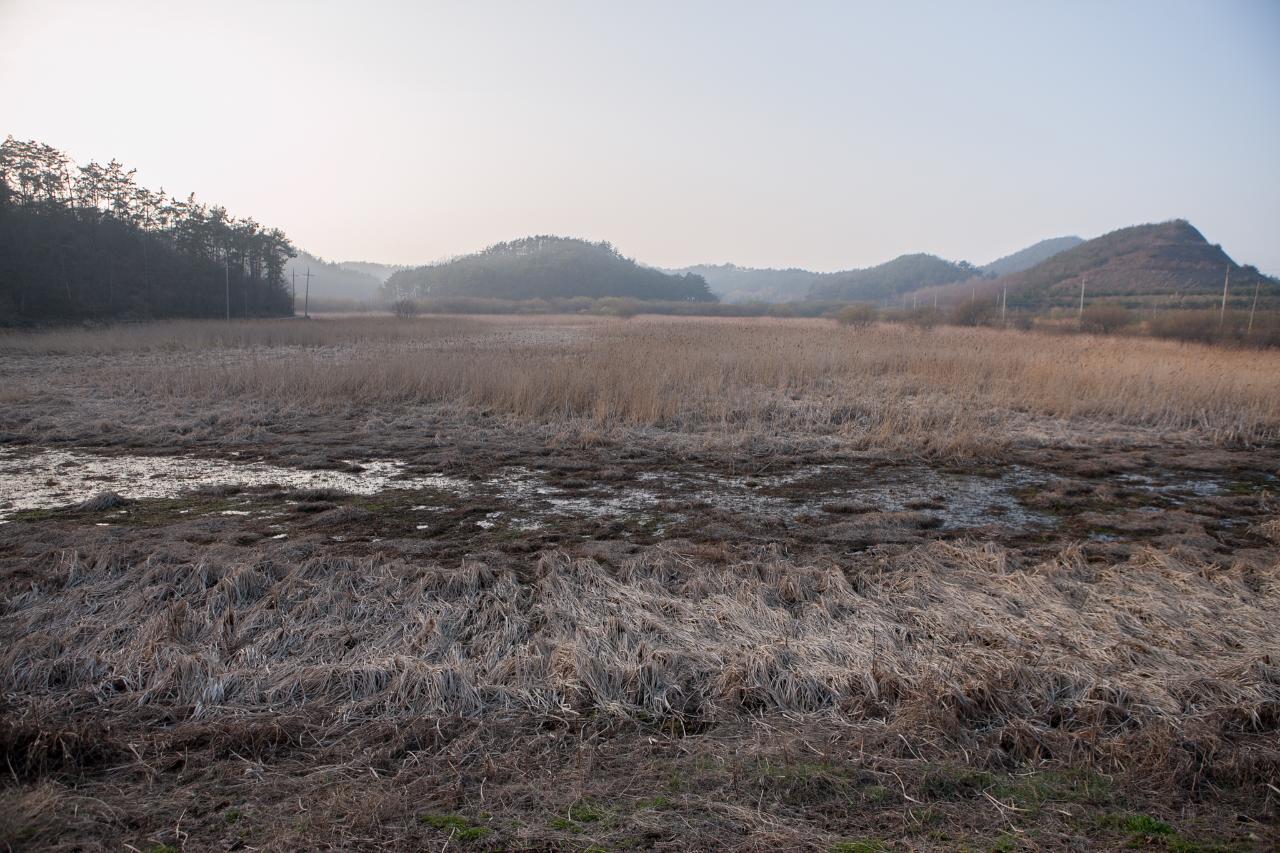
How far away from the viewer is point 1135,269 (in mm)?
61938

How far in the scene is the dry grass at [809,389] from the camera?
10414 mm

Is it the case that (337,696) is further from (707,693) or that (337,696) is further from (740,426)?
(740,426)

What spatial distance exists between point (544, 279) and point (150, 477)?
91.2m

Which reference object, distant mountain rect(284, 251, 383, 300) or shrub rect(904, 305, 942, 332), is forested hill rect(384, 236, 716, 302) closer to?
distant mountain rect(284, 251, 383, 300)

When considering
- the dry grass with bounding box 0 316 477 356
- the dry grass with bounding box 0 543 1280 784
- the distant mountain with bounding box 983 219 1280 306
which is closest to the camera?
the dry grass with bounding box 0 543 1280 784

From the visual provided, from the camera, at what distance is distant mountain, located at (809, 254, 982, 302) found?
107m

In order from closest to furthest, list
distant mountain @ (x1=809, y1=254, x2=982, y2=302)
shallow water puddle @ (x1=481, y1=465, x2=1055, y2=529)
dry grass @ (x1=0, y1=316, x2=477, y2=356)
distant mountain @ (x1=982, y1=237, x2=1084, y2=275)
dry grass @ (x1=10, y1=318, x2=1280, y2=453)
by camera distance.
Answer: shallow water puddle @ (x1=481, y1=465, x2=1055, y2=529) → dry grass @ (x1=10, y1=318, x2=1280, y2=453) → dry grass @ (x1=0, y1=316, x2=477, y2=356) → distant mountain @ (x1=809, y1=254, x2=982, y2=302) → distant mountain @ (x1=982, y1=237, x2=1084, y2=275)

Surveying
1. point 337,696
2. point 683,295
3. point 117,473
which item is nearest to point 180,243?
point 117,473

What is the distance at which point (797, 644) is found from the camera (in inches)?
147

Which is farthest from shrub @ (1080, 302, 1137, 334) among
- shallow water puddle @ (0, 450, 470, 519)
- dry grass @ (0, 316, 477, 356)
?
shallow water puddle @ (0, 450, 470, 519)

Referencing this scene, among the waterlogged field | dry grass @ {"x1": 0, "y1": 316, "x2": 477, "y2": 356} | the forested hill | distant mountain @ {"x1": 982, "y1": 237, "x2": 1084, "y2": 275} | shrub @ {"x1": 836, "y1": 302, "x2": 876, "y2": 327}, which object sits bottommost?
the waterlogged field

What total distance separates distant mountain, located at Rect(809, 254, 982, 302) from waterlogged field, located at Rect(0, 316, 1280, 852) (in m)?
101

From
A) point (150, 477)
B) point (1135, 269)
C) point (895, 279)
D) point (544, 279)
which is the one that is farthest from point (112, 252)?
point (895, 279)

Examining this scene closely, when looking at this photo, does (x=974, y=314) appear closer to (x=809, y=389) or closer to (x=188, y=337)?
(x=809, y=389)
